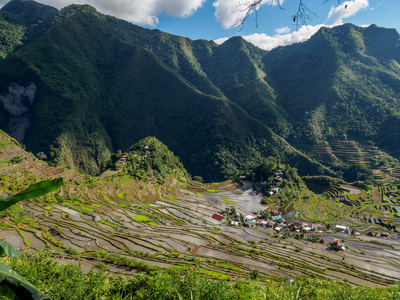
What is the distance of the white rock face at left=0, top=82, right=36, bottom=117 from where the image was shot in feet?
349

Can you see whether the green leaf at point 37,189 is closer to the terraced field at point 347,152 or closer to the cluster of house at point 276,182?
the cluster of house at point 276,182

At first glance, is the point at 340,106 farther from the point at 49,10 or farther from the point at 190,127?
the point at 49,10

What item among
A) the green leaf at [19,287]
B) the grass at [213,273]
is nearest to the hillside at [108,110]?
the grass at [213,273]

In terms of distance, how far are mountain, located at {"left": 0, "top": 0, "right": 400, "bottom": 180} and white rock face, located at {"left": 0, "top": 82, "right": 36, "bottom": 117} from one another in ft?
1.46

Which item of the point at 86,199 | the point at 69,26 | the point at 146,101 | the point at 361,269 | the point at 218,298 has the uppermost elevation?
the point at 69,26

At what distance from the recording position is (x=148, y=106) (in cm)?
15212

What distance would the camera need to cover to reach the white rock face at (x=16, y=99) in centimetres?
10644

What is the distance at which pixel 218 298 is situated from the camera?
9.27 metres

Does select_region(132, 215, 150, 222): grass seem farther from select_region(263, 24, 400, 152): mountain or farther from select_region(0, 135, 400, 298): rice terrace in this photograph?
select_region(263, 24, 400, 152): mountain

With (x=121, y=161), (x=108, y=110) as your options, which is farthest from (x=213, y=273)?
(x=108, y=110)

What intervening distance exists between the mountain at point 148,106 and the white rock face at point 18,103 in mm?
446

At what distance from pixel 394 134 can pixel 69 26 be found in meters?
225

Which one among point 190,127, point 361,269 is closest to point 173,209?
point 361,269

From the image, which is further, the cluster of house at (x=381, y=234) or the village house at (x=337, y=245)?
the cluster of house at (x=381, y=234)
